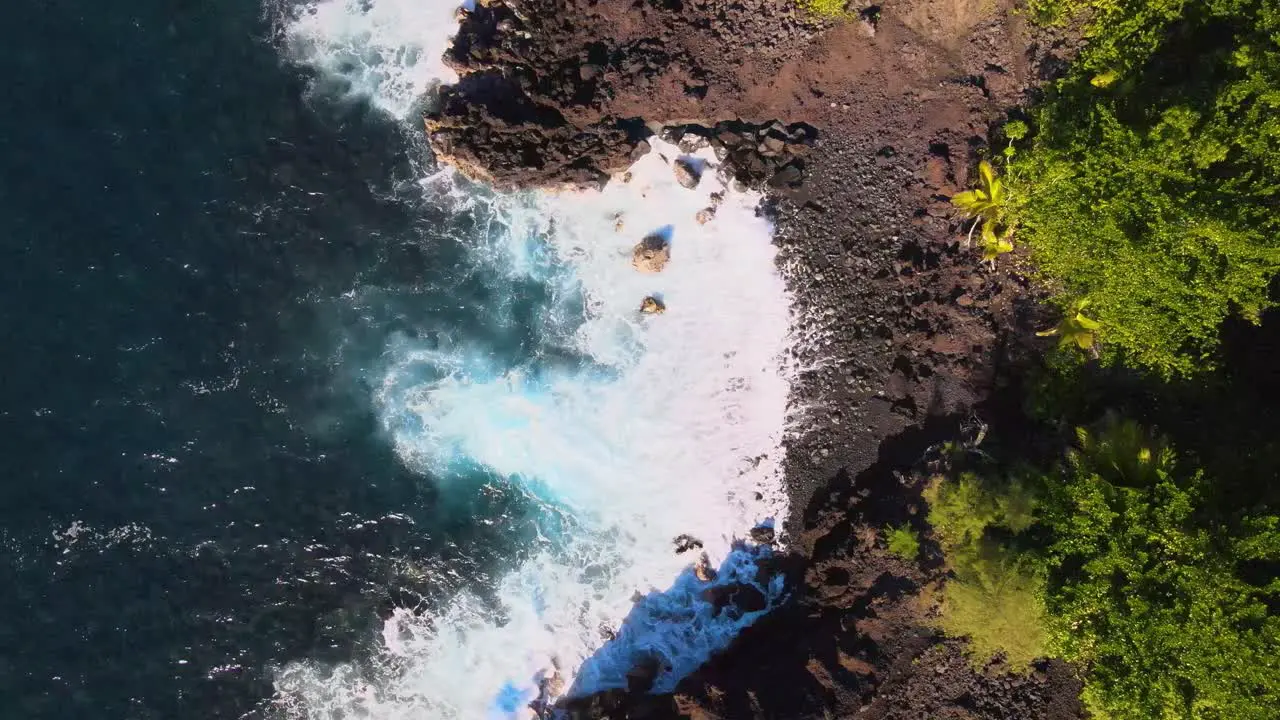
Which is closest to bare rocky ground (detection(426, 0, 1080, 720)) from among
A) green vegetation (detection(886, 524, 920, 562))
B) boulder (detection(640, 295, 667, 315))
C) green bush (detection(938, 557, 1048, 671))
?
green vegetation (detection(886, 524, 920, 562))

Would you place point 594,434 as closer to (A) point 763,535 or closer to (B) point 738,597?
(A) point 763,535

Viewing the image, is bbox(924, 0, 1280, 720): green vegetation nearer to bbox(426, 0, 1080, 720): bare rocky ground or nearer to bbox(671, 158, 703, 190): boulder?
bbox(426, 0, 1080, 720): bare rocky ground

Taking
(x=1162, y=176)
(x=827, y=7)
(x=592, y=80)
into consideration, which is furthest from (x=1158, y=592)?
(x=592, y=80)

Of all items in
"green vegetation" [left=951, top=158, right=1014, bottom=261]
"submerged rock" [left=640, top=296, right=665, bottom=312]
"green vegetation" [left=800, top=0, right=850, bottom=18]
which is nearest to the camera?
"green vegetation" [left=951, top=158, right=1014, bottom=261]

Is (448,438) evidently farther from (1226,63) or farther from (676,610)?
(1226,63)

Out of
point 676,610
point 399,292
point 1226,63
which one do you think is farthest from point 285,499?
point 1226,63

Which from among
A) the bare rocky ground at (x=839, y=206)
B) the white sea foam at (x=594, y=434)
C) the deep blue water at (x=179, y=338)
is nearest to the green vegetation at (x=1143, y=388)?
the bare rocky ground at (x=839, y=206)
